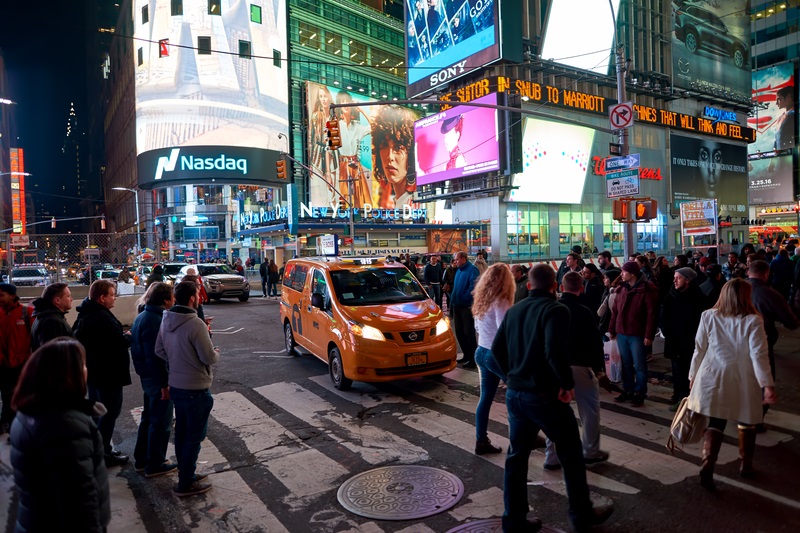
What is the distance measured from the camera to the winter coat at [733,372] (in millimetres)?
4496

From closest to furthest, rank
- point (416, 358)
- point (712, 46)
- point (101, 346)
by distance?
point (101, 346), point (416, 358), point (712, 46)

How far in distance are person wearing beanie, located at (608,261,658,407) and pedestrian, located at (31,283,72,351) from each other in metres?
6.45

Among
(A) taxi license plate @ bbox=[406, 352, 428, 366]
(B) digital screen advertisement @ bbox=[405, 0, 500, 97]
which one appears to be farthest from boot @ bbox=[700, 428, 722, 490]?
(B) digital screen advertisement @ bbox=[405, 0, 500, 97]

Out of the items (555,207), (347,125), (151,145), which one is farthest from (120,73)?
(555,207)

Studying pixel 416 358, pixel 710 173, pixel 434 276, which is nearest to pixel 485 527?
pixel 416 358

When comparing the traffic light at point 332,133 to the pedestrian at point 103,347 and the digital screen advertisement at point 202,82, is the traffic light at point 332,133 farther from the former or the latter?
the digital screen advertisement at point 202,82

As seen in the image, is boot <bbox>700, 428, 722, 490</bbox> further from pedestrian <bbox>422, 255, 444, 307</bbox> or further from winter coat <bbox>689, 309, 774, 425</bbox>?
pedestrian <bbox>422, 255, 444, 307</bbox>

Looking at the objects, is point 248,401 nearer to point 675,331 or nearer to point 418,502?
point 418,502

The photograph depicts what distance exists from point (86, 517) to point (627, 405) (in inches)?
257

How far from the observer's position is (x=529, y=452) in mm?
3844

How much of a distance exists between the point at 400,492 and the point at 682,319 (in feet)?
14.2

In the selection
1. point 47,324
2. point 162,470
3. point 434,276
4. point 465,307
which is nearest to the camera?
point 47,324

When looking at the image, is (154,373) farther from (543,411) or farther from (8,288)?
(543,411)

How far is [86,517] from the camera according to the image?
8.44ft
